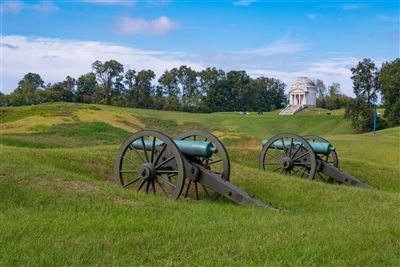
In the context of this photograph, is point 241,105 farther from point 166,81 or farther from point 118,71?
point 118,71

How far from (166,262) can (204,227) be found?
1.92 metres

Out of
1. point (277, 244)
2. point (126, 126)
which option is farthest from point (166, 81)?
point (277, 244)

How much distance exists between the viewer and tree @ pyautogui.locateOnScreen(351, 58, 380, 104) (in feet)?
188

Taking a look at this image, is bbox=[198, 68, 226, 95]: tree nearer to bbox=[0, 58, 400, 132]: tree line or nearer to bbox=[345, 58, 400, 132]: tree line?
bbox=[0, 58, 400, 132]: tree line

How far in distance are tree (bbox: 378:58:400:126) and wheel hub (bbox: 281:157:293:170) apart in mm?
39032

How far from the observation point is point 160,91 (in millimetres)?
102562

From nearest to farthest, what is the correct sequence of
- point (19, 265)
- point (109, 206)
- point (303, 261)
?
1. point (19, 265)
2. point (303, 261)
3. point (109, 206)

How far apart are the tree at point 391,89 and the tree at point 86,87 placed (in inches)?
2117

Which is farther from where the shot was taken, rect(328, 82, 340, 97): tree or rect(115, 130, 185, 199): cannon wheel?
rect(328, 82, 340, 97): tree

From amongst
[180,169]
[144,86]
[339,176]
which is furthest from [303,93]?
[180,169]

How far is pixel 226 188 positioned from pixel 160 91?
303 feet

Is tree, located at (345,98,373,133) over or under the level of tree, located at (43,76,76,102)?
under

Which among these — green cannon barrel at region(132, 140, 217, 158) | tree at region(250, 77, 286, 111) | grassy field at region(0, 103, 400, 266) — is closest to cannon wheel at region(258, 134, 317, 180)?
grassy field at region(0, 103, 400, 266)

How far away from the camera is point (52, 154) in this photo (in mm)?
13742
